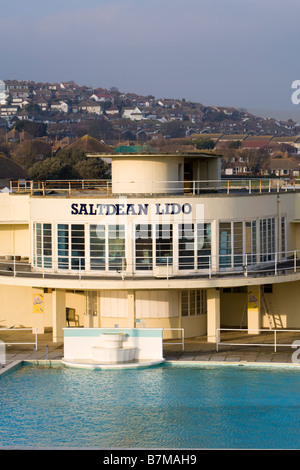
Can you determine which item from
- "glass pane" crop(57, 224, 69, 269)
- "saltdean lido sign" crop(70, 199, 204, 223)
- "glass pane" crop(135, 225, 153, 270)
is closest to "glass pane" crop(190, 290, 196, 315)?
"glass pane" crop(135, 225, 153, 270)

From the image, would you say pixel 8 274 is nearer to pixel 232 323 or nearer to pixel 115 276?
pixel 115 276

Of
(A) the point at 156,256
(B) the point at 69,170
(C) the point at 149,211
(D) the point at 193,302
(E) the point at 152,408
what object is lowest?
(E) the point at 152,408

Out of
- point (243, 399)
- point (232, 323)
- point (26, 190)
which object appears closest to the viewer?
point (243, 399)

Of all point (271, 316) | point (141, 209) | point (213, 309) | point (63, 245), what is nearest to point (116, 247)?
point (141, 209)

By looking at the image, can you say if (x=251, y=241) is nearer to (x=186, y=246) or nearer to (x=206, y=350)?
(x=186, y=246)

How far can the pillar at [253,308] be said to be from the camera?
3350 cm

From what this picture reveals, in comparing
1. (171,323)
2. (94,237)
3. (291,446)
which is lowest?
(291,446)

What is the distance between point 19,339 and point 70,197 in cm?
554

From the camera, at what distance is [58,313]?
32062mm

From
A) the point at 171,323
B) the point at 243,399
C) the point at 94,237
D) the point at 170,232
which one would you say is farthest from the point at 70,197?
the point at 243,399

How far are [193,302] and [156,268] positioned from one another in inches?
98.9

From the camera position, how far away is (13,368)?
94.0 feet

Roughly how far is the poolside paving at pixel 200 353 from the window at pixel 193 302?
1209 millimetres

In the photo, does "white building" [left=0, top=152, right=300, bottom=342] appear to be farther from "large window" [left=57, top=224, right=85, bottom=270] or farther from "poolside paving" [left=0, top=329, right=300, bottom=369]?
"poolside paving" [left=0, top=329, right=300, bottom=369]
